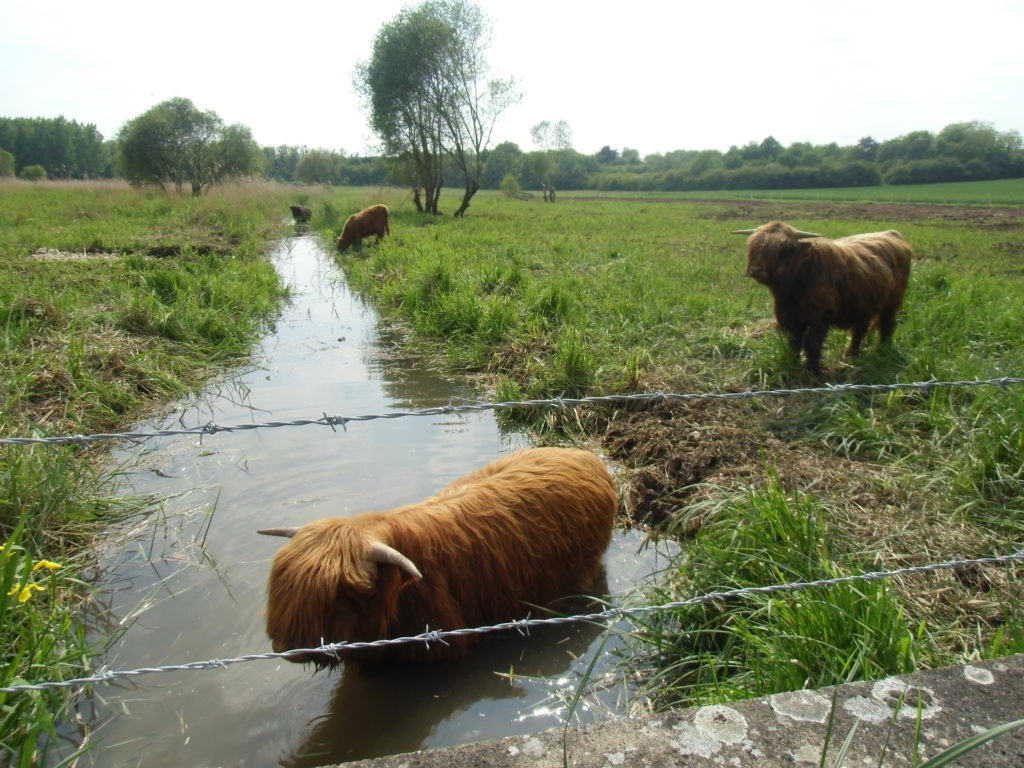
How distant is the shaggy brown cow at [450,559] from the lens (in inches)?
90.7

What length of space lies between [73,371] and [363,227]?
43.0 ft

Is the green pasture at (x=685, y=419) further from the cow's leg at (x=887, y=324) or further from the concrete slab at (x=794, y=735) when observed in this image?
the concrete slab at (x=794, y=735)

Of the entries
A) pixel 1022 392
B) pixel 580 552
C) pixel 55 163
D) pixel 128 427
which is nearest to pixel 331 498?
pixel 580 552

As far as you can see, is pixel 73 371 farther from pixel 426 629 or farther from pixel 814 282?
pixel 814 282

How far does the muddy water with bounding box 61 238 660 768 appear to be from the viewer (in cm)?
252

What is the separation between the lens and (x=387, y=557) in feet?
7.55

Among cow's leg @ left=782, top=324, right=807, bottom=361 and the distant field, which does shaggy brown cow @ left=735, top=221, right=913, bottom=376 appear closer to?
cow's leg @ left=782, top=324, right=807, bottom=361

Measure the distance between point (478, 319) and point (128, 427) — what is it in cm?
420

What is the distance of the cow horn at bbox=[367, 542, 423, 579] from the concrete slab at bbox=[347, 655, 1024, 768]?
94 centimetres

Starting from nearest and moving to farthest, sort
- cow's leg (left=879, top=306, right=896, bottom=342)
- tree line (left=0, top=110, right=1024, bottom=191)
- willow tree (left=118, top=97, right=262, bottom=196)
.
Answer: cow's leg (left=879, top=306, right=896, bottom=342), willow tree (left=118, top=97, right=262, bottom=196), tree line (left=0, top=110, right=1024, bottom=191)

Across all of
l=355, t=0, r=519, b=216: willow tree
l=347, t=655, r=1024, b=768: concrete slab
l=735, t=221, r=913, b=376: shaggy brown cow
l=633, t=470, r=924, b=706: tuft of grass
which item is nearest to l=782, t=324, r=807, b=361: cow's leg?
l=735, t=221, r=913, b=376: shaggy brown cow

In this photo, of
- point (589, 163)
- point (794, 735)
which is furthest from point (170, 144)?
point (589, 163)

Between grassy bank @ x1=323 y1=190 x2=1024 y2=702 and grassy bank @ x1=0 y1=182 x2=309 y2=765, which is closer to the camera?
grassy bank @ x1=0 y1=182 x2=309 y2=765

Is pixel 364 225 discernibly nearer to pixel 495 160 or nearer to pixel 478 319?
pixel 478 319
